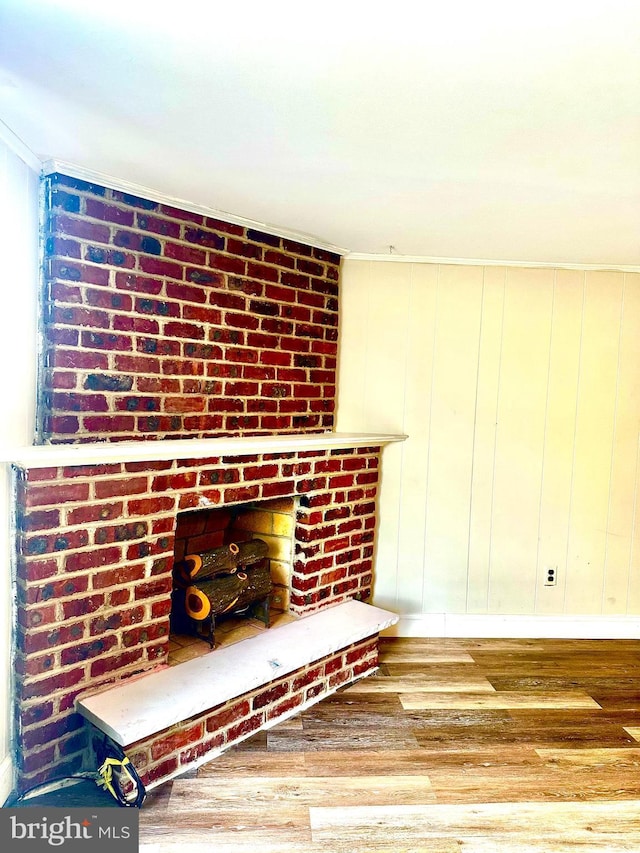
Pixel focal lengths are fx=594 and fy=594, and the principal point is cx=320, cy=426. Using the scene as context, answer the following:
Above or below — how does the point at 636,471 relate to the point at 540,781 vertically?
above

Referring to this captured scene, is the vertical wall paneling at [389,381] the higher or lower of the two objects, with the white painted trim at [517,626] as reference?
higher

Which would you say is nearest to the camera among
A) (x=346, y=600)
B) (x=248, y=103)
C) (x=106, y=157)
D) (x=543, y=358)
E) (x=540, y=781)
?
(x=248, y=103)

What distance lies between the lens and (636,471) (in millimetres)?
3359

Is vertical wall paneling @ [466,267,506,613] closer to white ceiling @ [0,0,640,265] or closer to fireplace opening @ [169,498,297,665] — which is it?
white ceiling @ [0,0,640,265]

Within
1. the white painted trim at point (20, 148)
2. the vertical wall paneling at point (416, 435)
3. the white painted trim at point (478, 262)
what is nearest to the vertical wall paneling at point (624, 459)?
the white painted trim at point (478, 262)

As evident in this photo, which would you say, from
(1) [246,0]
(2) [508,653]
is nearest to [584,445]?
(2) [508,653]

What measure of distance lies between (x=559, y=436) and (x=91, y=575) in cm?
253

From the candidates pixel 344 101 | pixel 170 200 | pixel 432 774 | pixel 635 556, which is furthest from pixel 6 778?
pixel 635 556

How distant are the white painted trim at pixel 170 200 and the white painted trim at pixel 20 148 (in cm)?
3

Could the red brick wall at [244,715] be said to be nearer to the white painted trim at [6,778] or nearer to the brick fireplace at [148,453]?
the brick fireplace at [148,453]

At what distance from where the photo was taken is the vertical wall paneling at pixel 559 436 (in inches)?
129

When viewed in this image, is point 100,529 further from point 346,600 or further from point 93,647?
point 346,600

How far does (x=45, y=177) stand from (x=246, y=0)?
45.9 inches

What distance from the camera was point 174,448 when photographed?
210 cm
